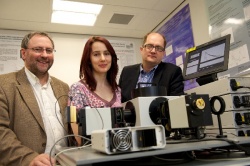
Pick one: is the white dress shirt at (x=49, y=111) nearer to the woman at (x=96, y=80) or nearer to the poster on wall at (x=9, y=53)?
the woman at (x=96, y=80)

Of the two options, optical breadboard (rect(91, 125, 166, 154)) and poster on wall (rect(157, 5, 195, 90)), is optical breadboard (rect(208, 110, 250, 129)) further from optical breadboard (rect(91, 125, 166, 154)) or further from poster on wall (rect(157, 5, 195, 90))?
poster on wall (rect(157, 5, 195, 90))

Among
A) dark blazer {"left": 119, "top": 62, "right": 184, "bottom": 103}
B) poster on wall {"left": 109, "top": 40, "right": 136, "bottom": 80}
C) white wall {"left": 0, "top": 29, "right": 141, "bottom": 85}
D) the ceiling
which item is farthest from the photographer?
poster on wall {"left": 109, "top": 40, "right": 136, "bottom": 80}

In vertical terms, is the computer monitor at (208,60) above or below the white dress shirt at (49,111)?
above

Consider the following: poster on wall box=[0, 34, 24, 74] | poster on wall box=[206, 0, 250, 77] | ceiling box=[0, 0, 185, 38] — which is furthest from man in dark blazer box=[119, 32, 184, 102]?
poster on wall box=[0, 34, 24, 74]

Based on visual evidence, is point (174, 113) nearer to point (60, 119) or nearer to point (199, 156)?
point (199, 156)

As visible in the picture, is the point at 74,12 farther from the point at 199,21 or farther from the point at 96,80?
the point at 96,80

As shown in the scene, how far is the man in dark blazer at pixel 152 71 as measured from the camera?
167 cm

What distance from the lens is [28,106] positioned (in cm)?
142

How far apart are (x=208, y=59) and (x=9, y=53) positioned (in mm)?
2593

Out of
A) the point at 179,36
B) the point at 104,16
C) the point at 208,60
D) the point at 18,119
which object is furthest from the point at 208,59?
the point at 104,16

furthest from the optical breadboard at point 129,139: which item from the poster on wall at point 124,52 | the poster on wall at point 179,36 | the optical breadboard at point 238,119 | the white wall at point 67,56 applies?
the poster on wall at point 124,52

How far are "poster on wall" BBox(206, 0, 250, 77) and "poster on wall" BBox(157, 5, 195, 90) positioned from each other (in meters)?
0.41

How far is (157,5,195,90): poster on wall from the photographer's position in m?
2.67

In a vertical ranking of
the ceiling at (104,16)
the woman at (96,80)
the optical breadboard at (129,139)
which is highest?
the ceiling at (104,16)
